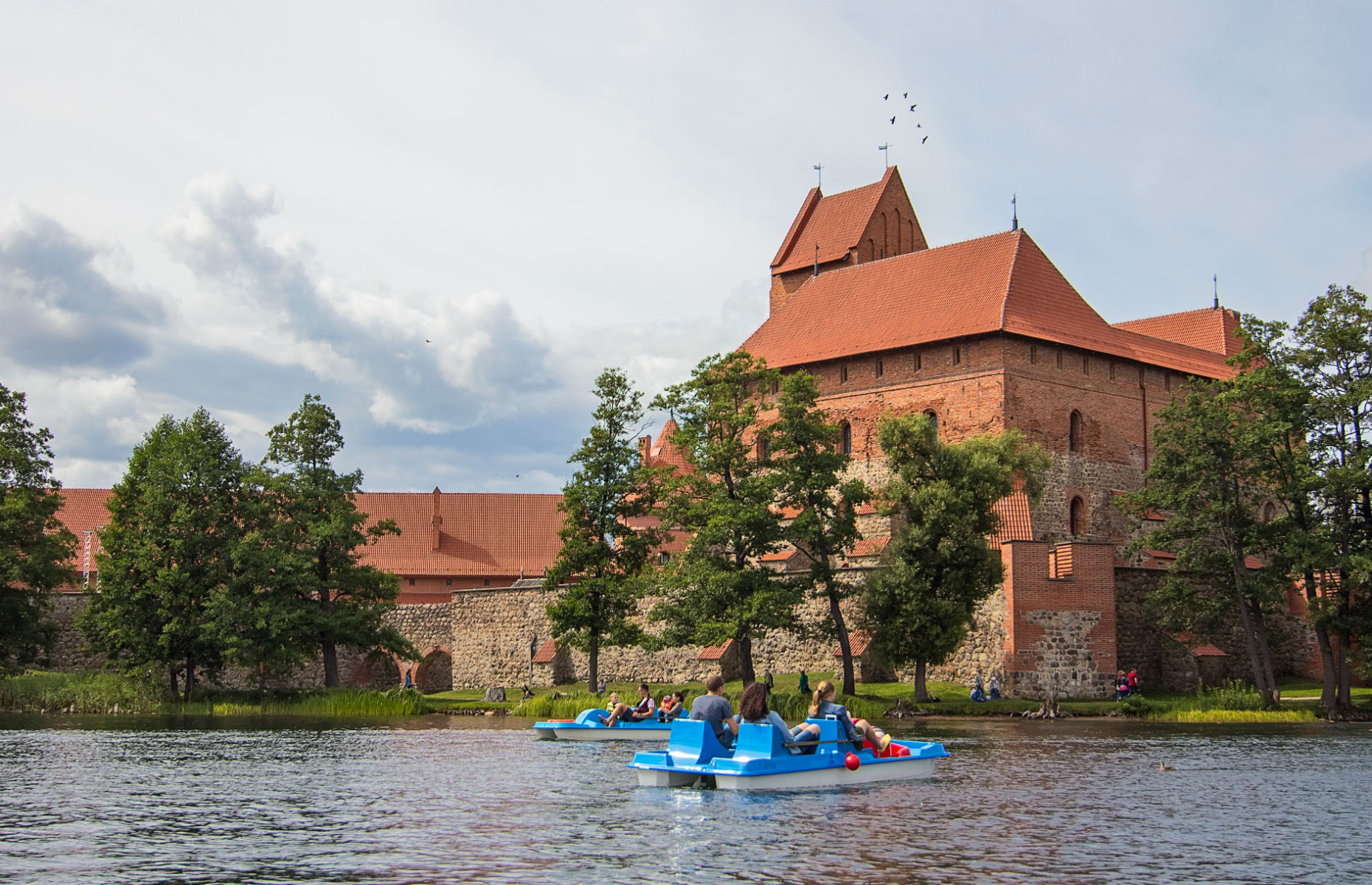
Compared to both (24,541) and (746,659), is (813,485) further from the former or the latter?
(24,541)

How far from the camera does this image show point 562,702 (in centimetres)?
4097

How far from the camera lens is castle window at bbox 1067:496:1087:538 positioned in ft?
162

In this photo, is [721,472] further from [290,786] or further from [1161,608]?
[290,786]

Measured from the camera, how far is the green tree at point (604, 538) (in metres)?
44.6

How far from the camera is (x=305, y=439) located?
47.3 meters

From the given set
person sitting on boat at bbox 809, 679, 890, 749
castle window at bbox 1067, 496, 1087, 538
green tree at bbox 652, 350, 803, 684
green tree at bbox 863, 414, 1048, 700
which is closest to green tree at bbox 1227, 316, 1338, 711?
green tree at bbox 863, 414, 1048, 700

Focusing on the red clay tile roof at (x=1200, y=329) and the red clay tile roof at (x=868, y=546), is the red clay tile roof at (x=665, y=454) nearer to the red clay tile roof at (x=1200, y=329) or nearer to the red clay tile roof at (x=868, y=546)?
the red clay tile roof at (x=868, y=546)

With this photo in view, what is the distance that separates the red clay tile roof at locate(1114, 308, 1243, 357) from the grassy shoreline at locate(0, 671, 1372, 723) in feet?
53.9

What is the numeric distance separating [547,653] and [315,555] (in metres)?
10.7

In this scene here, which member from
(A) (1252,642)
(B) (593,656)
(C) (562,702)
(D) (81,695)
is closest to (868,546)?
(B) (593,656)

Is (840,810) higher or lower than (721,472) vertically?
lower

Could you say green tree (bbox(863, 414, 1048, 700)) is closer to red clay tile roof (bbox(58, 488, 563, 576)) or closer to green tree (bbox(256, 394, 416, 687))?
green tree (bbox(256, 394, 416, 687))

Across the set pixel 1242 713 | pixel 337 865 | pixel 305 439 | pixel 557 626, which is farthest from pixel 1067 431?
pixel 337 865

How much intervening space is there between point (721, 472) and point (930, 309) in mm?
13111
